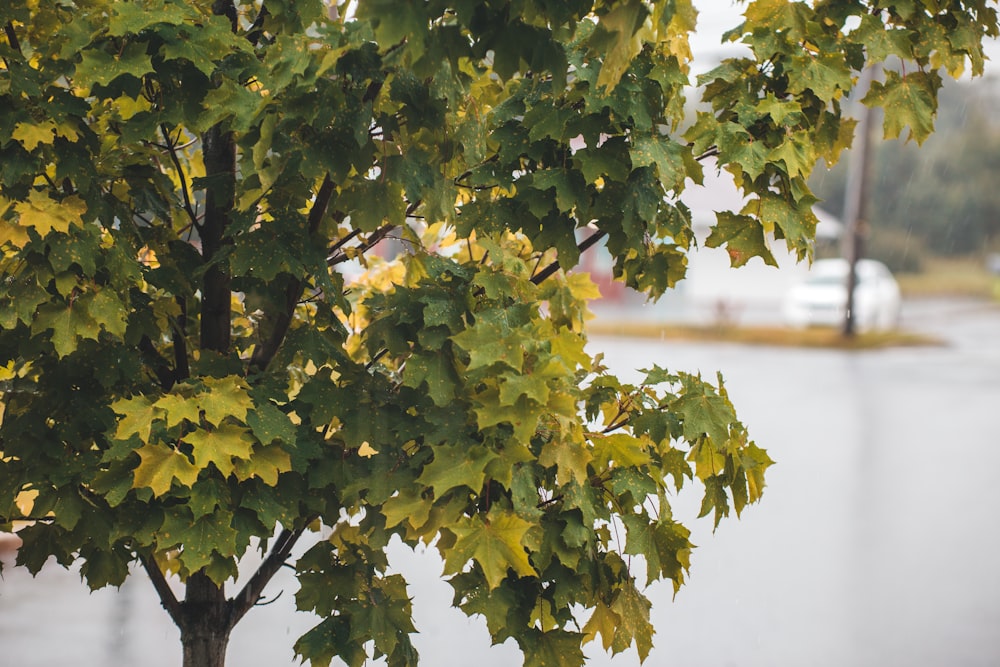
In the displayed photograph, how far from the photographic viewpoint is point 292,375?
180 centimetres

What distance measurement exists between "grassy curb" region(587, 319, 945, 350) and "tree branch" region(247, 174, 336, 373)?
7.72 metres

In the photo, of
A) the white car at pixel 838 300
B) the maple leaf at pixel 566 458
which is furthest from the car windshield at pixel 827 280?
the maple leaf at pixel 566 458

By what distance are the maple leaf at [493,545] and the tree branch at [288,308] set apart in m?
0.45

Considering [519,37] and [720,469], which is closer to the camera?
[519,37]

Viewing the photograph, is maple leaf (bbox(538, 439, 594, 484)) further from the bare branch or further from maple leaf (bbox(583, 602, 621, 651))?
the bare branch

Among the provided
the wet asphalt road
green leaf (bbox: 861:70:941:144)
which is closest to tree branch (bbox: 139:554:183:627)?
green leaf (bbox: 861:70:941:144)

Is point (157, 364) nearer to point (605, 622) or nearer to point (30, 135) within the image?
point (30, 135)

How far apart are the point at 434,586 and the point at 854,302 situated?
5.31m

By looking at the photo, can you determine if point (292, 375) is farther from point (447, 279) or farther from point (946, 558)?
point (946, 558)

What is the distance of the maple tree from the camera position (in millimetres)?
1289

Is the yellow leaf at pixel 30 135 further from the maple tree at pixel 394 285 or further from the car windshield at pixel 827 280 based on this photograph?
the car windshield at pixel 827 280

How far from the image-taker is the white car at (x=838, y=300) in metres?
9.61

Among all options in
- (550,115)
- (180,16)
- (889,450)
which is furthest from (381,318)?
(889,450)

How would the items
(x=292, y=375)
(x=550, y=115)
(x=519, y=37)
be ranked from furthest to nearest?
(x=292, y=375), (x=550, y=115), (x=519, y=37)
